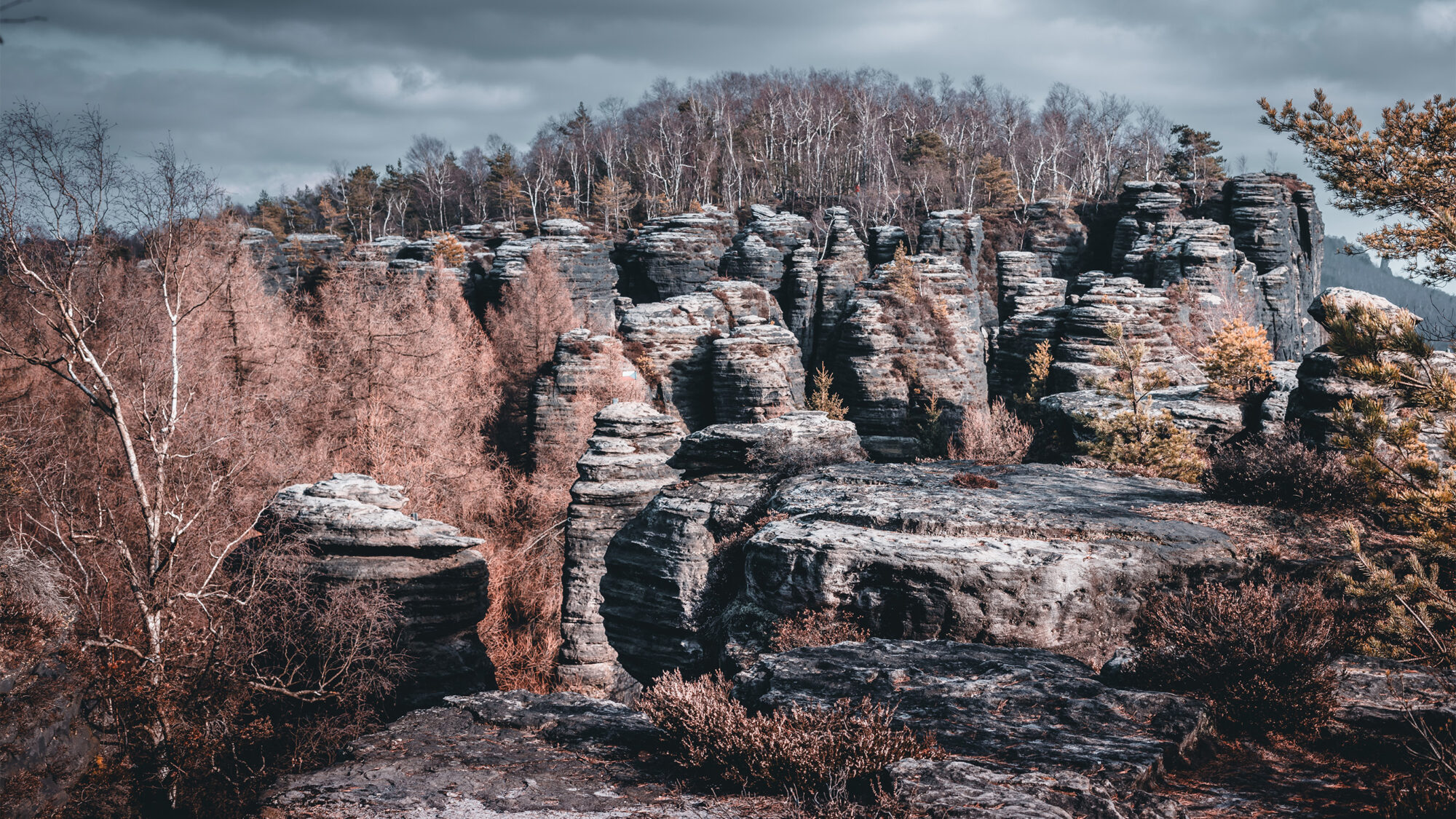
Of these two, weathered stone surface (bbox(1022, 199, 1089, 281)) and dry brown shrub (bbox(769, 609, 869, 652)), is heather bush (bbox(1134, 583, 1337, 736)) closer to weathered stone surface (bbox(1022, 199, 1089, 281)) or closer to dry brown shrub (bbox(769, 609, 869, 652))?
dry brown shrub (bbox(769, 609, 869, 652))

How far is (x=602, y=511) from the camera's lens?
17875mm

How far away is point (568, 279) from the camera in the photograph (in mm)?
46031

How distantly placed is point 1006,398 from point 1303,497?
25.3 metres

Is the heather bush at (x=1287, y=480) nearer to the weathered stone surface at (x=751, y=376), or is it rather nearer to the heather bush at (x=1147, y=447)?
the heather bush at (x=1147, y=447)

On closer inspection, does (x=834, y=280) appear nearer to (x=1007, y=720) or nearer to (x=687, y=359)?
(x=687, y=359)

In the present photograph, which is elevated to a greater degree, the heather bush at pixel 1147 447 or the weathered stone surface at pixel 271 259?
the weathered stone surface at pixel 271 259

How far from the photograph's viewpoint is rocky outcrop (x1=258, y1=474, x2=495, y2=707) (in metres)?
13.3

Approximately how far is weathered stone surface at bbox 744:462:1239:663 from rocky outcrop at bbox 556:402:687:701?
8715 mm

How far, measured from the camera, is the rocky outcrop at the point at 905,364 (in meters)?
33.9

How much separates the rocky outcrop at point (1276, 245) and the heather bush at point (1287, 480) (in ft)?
122

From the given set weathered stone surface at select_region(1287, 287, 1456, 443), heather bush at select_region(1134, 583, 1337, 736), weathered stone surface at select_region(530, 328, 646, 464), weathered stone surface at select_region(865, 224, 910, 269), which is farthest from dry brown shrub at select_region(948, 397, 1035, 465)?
weathered stone surface at select_region(865, 224, 910, 269)

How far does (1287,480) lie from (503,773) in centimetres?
877

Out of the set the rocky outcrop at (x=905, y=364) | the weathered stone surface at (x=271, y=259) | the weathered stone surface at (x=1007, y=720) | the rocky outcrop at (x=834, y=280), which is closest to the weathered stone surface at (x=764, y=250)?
the rocky outcrop at (x=834, y=280)

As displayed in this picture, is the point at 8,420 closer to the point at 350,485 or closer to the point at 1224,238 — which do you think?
the point at 350,485
